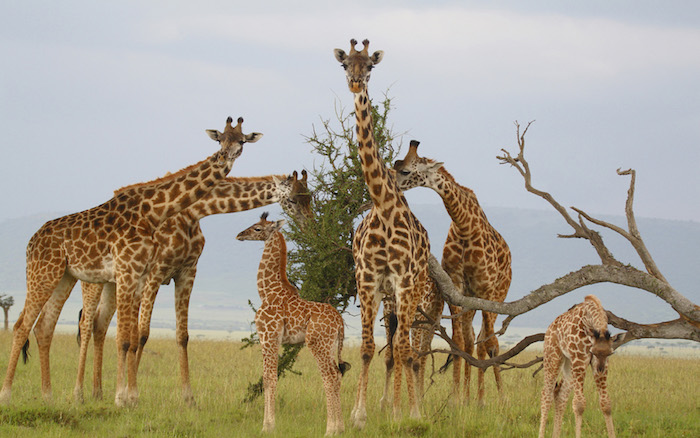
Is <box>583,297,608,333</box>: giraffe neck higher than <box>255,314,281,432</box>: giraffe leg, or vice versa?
<box>583,297,608,333</box>: giraffe neck

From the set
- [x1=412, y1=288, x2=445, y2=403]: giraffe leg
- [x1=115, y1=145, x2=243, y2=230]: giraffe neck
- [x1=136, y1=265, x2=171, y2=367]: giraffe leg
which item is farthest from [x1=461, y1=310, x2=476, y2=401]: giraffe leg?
[x1=136, y1=265, x2=171, y2=367]: giraffe leg

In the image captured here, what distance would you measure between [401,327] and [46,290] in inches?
213

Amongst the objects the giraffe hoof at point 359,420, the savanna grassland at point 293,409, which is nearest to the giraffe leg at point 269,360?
the savanna grassland at point 293,409

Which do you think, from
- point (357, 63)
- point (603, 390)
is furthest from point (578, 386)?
point (357, 63)

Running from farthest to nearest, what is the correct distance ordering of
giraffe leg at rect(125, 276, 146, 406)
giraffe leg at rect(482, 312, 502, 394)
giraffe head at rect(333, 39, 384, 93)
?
giraffe leg at rect(482, 312, 502, 394)
giraffe leg at rect(125, 276, 146, 406)
giraffe head at rect(333, 39, 384, 93)

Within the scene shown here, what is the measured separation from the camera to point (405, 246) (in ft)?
34.3

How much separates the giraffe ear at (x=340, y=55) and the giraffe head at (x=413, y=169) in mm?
1944

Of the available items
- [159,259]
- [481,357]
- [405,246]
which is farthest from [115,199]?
[481,357]

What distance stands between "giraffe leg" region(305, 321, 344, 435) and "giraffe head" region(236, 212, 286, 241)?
1594 millimetres

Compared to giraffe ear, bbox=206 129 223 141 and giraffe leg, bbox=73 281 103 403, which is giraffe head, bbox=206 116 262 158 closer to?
giraffe ear, bbox=206 129 223 141

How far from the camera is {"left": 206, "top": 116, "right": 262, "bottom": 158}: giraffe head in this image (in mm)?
11562

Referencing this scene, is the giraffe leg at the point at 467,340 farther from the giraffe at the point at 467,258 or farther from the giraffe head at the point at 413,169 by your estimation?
the giraffe head at the point at 413,169

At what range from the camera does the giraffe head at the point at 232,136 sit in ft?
37.9

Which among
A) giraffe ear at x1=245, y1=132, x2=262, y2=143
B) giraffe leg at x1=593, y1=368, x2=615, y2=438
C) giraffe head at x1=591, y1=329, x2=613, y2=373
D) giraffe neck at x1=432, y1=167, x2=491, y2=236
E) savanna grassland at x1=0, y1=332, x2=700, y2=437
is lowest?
savanna grassland at x1=0, y1=332, x2=700, y2=437
